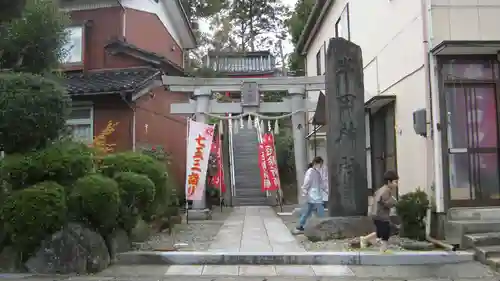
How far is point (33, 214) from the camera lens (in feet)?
24.0

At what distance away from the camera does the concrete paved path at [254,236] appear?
30.3 ft

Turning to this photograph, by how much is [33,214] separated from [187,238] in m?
4.00

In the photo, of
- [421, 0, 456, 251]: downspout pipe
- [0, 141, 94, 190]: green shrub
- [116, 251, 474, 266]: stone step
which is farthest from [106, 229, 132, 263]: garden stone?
[421, 0, 456, 251]: downspout pipe

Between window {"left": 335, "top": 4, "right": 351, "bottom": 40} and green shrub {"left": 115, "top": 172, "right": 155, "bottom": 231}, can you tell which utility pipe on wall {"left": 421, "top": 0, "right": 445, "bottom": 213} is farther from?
window {"left": 335, "top": 4, "right": 351, "bottom": 40}

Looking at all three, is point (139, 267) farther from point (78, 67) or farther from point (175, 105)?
point (78, 67)

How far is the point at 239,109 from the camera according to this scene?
14.8 m

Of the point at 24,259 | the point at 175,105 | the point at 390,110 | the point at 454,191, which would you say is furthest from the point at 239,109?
the point at 24,259

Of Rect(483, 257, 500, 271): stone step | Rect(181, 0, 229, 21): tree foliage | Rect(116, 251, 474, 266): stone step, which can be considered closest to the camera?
Rect(483, 257, 500, 271): stone step

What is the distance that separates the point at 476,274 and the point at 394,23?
20.8ft

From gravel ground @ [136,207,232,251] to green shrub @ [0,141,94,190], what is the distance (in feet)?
6.51

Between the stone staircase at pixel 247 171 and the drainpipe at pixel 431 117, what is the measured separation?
1088 cm

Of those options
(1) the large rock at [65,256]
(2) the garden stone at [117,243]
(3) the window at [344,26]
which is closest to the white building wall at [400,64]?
(3) the window at [344,26]

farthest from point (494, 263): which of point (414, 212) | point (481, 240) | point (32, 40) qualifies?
point (32, 40)

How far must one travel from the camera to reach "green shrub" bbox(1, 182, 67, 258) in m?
7.33
